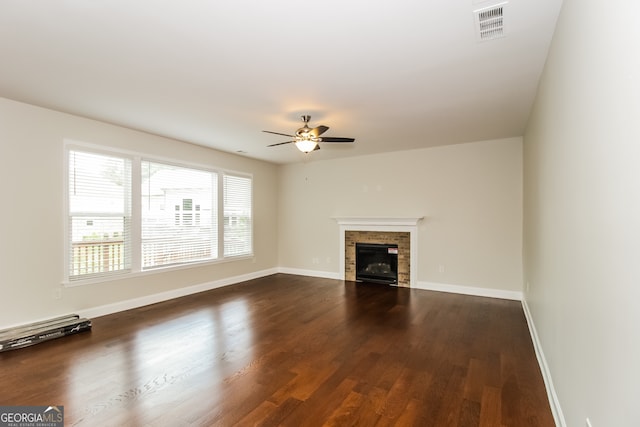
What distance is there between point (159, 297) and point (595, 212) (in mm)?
5442

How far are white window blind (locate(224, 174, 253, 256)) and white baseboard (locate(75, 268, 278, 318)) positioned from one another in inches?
21.2

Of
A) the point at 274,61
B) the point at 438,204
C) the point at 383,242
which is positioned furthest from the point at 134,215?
the point at 438,204

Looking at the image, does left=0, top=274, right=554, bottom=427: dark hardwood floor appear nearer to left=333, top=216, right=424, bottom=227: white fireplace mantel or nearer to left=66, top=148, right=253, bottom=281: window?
left=66, top=148, right=253, bottom=281: window

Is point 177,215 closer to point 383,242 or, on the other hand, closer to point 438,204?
point 383,242

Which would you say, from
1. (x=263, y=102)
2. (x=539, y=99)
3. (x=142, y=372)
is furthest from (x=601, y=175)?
(x=142, y=372)

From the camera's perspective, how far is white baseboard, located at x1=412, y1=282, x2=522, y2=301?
510cm

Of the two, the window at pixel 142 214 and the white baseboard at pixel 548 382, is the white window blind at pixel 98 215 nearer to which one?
the window at pixel 142 214

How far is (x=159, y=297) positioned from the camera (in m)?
5.01

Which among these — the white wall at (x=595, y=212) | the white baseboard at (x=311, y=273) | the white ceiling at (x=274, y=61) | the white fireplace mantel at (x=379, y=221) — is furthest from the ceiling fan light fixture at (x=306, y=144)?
the white baseboard at (x=311, y=273)

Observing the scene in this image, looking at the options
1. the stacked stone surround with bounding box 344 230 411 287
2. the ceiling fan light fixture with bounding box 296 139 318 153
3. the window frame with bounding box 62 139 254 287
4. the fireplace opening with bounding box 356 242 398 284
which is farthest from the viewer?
the fireplace opening with bounding box 356 242 398 284

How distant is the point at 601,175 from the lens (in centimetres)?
129

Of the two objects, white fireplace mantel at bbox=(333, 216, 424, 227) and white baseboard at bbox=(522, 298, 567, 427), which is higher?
white fireplace mantel at bbox=(333, 216, 424, 227)

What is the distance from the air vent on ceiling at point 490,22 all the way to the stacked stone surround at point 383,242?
4.16 m

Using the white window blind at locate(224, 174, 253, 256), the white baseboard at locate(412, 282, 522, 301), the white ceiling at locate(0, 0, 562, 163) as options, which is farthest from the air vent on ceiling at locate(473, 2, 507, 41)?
the white window blind at locate(224, 174, 253, 256)
